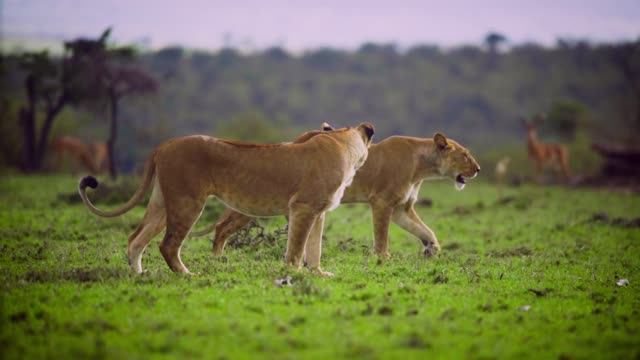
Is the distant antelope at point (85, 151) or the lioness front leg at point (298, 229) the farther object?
the distant antelope at point (85, 151)

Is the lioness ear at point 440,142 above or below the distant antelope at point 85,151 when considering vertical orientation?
above

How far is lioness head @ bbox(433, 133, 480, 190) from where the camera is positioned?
11.9 m

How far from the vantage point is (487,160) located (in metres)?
41.2

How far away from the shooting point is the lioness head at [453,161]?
11.9 metres

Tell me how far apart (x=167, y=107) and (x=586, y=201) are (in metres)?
43.7

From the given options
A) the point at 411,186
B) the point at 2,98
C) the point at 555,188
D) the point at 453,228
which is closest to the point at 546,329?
the point at 411,186

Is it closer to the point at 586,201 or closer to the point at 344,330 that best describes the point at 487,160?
the point at 586,201

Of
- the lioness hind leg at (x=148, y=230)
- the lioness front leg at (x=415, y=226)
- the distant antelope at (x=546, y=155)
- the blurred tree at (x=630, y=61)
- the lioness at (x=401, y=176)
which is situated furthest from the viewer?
the blurred tree at (x=630, y=61)

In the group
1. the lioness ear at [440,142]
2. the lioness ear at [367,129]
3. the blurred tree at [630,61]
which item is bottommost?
the lioness ear at [440,142]

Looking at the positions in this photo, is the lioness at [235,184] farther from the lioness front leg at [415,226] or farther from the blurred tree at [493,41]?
the blurred tree at [493,41]

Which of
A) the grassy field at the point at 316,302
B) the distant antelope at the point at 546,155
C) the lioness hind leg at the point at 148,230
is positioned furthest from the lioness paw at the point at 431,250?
the distant antelope at the point at 546,155

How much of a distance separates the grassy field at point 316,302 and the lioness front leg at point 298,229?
0.21 metres

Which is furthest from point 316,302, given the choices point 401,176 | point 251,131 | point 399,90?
point 399,90

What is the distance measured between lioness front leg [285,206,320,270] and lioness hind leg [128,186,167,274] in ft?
4.88
